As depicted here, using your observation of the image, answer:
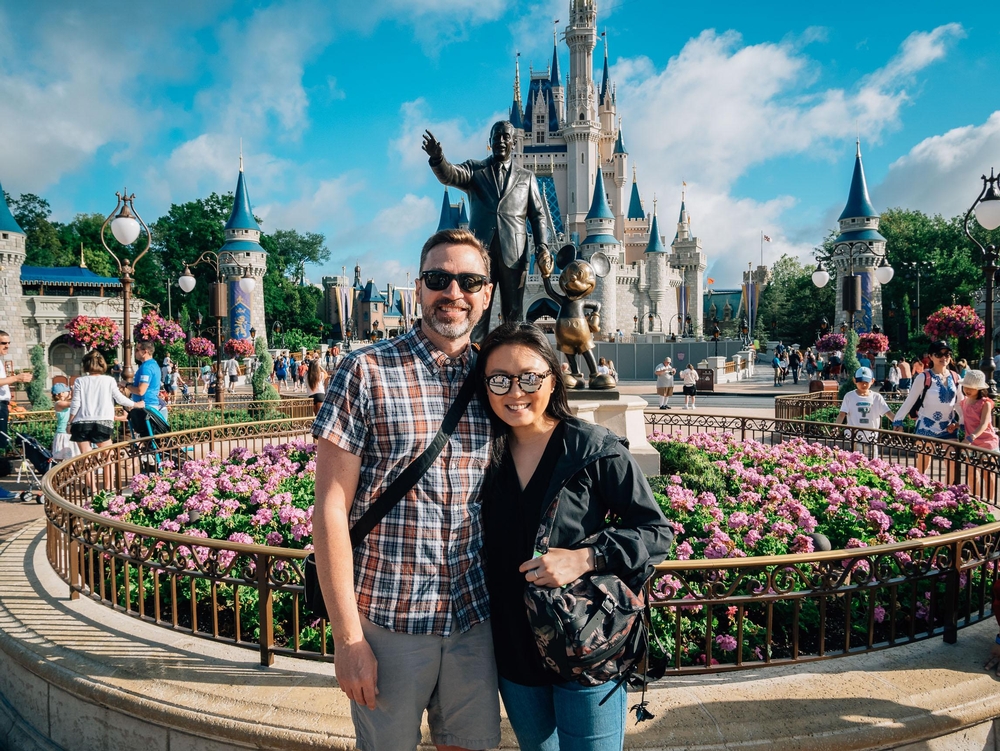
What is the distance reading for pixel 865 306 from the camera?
39875mm

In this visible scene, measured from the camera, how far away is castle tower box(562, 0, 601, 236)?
58844mm

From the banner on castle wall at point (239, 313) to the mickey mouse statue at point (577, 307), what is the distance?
36571 millimetres

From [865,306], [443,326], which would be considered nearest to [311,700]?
[443,326]

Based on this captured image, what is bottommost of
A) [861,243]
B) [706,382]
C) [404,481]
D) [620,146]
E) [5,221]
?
[706,382]

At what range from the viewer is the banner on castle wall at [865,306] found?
39.4 meters

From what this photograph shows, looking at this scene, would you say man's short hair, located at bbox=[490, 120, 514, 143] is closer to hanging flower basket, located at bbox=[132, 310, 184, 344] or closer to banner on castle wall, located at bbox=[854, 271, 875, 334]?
hanging flower basket, located at bbox=[132, 310, 184, 344]

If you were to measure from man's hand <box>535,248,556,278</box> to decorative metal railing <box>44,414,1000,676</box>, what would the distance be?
2706 millimetres

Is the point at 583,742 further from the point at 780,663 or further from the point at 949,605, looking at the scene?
the point at 949,605

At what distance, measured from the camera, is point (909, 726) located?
2502 millimetres

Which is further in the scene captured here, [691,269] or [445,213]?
[691,269]

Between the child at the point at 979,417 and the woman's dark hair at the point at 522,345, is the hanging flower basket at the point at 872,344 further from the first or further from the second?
the woman's dark hair at the point at 522,345

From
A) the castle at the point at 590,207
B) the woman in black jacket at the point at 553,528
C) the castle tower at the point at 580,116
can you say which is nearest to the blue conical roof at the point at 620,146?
the castle at the point at 590,207

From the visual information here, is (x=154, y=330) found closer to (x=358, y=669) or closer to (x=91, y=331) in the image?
(x=91, y=331)

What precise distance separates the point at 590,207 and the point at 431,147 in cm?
5252
